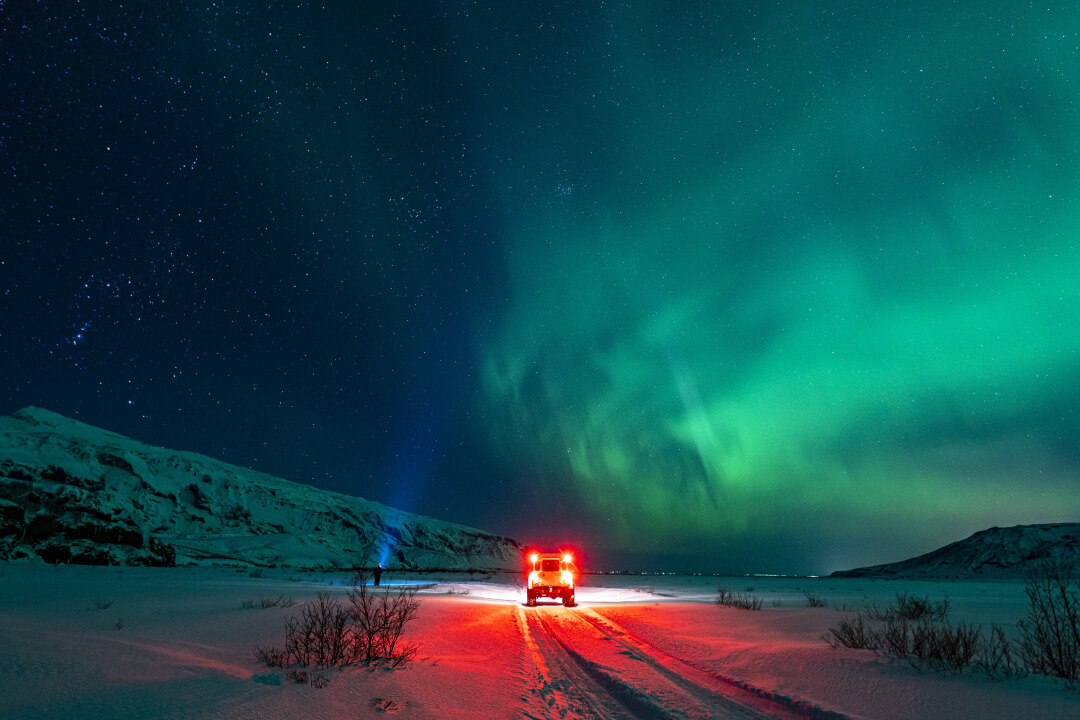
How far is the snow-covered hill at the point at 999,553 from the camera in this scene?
13575 centimetres

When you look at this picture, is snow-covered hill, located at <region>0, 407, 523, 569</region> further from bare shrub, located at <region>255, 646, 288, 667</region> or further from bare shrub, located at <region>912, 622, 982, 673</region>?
bare shrub, located at <region>912, 622, 982, 673</region>

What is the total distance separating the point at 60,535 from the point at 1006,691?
90.5 m

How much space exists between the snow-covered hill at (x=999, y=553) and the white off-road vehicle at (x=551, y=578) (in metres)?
142

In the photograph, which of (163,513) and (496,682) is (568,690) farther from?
(163,513)

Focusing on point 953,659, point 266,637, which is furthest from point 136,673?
point 953,659

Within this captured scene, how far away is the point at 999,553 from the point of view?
150 meters

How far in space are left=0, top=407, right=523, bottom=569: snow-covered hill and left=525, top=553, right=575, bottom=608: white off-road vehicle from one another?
210ft

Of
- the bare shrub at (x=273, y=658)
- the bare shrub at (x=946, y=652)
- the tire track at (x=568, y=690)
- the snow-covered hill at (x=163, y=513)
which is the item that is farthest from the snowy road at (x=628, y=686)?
the snow-covered hill at (x=163, y=513)

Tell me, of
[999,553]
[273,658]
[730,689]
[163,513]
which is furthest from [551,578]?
[999,553]

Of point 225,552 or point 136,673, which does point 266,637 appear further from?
point 225,552

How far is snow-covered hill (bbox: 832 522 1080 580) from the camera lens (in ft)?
445

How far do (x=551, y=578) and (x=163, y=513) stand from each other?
135388 millimetres

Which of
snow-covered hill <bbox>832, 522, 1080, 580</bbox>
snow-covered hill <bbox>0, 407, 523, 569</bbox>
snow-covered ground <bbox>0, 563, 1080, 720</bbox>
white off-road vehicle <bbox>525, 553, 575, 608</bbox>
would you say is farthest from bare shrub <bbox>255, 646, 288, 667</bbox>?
snow-covered hill <bbox>832, 522, 1080, 580</bbox>

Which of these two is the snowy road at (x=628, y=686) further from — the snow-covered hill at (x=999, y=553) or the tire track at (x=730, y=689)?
the snow-covered hill at (x=999, y=553)
